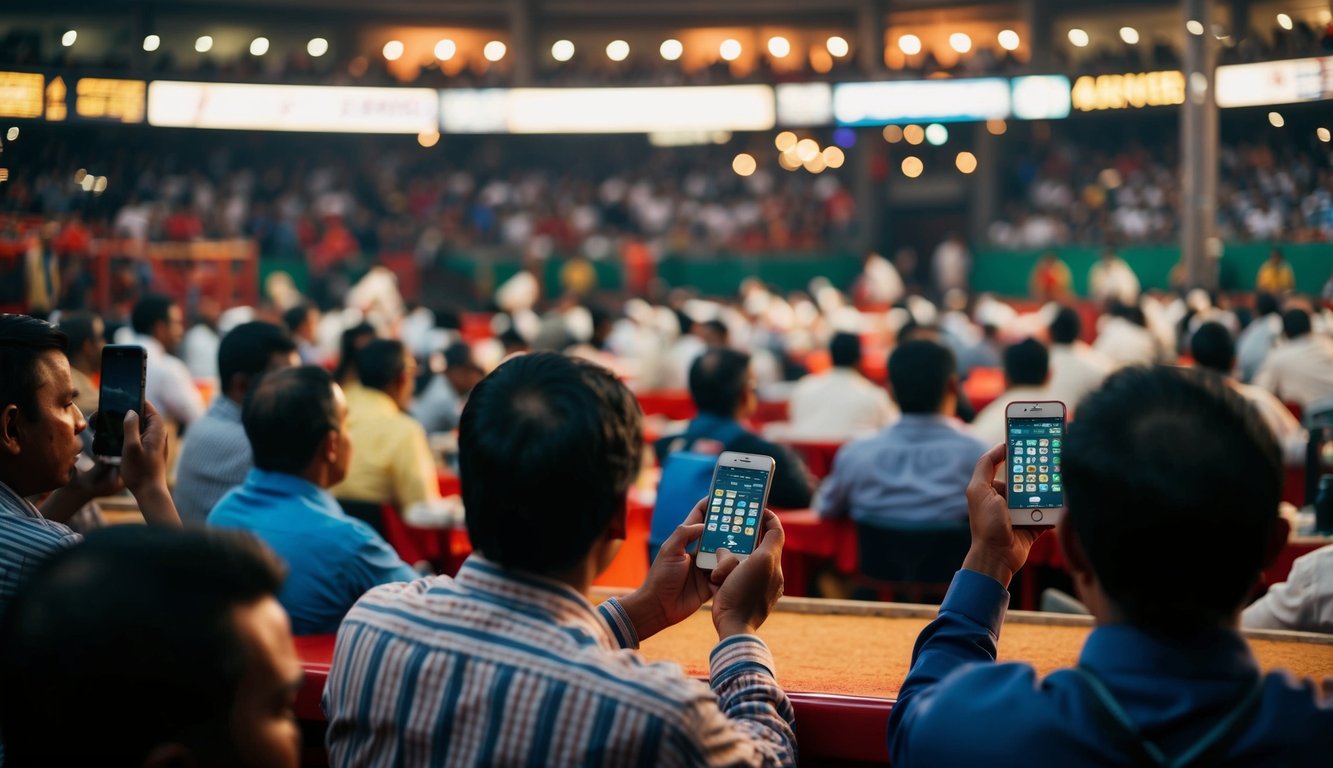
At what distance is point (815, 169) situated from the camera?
68.1ft

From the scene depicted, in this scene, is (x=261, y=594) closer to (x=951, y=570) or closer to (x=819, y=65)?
(x=951, y=570)

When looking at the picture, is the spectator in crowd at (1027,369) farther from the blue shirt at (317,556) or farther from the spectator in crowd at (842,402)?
the blue shirt at (317,556)

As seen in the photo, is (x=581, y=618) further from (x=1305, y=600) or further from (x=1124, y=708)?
(x=1305, y=600)

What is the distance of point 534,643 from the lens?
1248mm

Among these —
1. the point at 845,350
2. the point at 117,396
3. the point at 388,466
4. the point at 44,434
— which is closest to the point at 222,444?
the point at 388,466

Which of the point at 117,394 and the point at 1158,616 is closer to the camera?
the point at 1158,616

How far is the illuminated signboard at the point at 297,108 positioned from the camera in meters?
14.0

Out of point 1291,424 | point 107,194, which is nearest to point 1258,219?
point 1291,424

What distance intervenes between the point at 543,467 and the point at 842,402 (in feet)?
15.9

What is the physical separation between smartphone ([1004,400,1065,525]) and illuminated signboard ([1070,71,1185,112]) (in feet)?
44.8

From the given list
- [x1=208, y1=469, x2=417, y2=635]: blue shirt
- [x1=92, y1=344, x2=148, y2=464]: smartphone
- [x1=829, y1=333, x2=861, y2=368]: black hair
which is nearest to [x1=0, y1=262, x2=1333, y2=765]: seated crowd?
[x1=92, y1=344, x2=148, y2=464]: smartphone

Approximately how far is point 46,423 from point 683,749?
49.7 inches

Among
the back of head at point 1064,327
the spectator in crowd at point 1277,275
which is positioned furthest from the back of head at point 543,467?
the spectator in crowd at point 1277,275

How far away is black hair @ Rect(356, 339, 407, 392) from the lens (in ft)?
14.2
